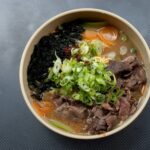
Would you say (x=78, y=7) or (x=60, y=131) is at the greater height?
(x=78, y=7)

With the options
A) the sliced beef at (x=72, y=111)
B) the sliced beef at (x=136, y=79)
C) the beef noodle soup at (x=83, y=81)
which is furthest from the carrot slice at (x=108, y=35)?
the sliced beef at (x=72, y=111)

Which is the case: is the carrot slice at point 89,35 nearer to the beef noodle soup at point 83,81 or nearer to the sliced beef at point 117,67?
the beef noodle soup at point 83,81

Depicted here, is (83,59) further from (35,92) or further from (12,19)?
(12,19)

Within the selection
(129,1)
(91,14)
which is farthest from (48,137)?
(129,1)

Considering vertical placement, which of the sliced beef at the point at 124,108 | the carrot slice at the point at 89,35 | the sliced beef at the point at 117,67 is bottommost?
A: the sliced beef at the point at 124,108

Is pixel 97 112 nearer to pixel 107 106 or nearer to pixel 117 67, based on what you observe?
pixel 107 106

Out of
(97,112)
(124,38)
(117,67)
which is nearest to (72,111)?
(97,112)
